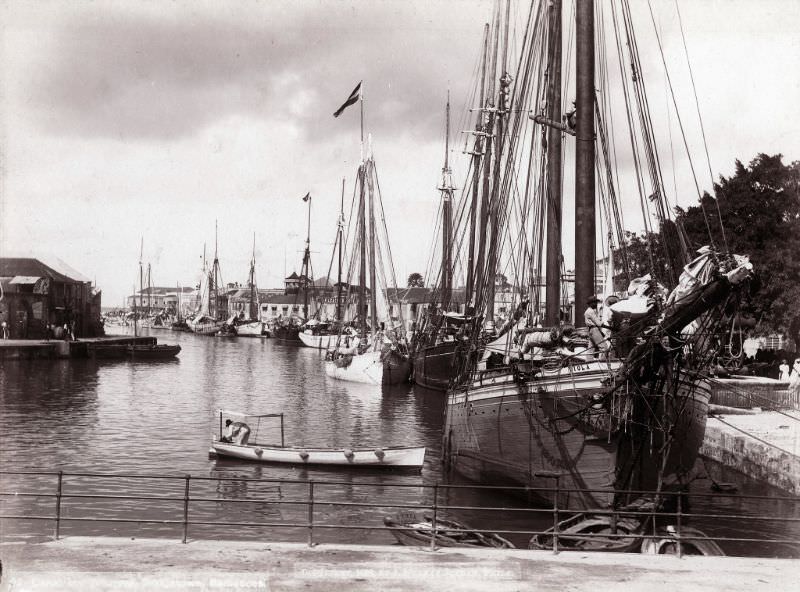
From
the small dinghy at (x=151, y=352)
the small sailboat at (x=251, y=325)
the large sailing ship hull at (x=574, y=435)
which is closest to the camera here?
the large sailing ship hull at (x=574, y=435)

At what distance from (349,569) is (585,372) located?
9.46 meters

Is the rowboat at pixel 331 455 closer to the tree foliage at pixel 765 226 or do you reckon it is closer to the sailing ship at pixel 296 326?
the tree foliage at pixel 765 226

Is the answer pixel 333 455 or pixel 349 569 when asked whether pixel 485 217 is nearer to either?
pixel 333 455

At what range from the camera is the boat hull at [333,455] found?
2606 centimetres

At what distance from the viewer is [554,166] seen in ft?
85.9

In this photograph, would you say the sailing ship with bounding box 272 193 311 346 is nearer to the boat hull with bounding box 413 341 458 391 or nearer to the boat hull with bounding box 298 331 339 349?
the boat hull with bounding box 298 331 339 349

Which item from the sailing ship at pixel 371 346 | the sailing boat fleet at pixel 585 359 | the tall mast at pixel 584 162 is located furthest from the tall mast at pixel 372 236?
the tall mast at pixel 584 162

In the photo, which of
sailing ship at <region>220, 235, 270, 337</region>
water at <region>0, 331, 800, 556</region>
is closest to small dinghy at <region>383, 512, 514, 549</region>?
water at <region>0, 331, 800, 556</region>

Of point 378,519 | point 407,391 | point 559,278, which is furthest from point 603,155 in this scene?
point 407,391

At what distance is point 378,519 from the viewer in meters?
20.7

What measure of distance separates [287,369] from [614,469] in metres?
59.2

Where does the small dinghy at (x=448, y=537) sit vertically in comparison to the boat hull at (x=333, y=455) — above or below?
above

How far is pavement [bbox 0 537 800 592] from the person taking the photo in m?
8.97

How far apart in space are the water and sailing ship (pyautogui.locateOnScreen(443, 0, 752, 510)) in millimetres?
1959
